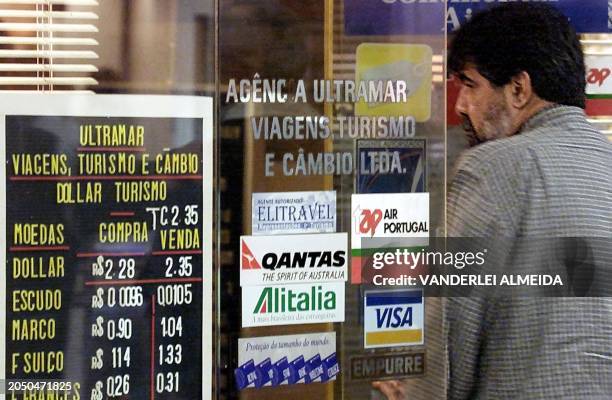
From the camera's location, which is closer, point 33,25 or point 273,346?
point 33,25

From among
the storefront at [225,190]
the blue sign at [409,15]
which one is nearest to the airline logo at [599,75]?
the storefront at [225,190]

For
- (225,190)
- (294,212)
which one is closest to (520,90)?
(294,212)

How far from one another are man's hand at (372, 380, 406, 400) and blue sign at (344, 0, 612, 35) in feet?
3.43

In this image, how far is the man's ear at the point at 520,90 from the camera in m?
2.94

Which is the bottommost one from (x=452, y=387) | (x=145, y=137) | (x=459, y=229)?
(x=452, y=387)

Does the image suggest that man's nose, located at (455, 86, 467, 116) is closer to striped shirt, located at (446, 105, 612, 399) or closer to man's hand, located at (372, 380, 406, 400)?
striped shirt, located at (446, 105, 612, 399)

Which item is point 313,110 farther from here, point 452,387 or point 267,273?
point 452,387

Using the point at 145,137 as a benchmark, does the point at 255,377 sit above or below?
below

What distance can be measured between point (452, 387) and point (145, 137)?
1.14 meters

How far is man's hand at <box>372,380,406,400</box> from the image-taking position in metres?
3.00

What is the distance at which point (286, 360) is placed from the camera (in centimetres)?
292

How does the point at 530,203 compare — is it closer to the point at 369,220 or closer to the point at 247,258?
the point at 369,220

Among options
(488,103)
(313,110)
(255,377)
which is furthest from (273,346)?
(488,103)

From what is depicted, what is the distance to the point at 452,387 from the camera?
2902mm
